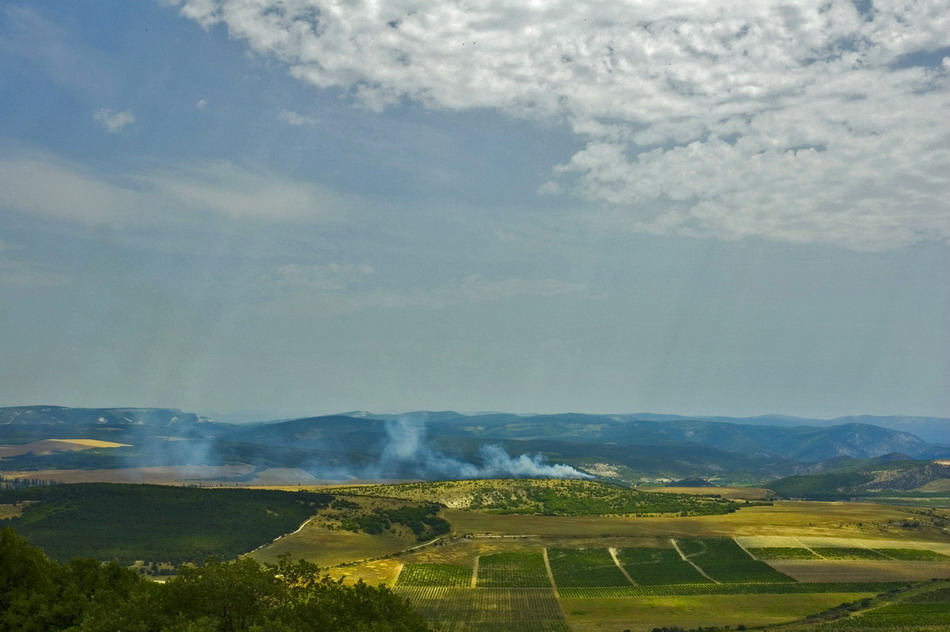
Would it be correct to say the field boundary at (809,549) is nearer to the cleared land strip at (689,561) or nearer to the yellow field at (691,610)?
the cleared land strip at (689,561)

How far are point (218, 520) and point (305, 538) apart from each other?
92.8 feet

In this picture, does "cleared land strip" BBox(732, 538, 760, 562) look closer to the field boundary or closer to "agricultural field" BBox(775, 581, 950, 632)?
the field boundary

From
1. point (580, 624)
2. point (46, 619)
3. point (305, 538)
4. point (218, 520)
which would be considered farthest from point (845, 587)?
point (218, 520)

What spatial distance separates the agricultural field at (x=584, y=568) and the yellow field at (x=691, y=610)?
13358 mm

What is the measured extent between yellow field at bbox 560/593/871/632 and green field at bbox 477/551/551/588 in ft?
45.6

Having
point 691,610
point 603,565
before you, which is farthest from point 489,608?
point 603,565

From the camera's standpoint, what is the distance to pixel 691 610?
115 metres

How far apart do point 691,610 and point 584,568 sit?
1398 inches

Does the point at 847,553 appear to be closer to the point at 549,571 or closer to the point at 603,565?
the point at 603,565

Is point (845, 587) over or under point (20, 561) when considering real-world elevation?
under

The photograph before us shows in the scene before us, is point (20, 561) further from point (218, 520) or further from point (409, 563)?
point (218, 520)

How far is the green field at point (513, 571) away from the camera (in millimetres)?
133500

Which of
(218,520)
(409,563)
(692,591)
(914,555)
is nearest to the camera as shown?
(692,591)

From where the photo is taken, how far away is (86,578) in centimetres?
6338
